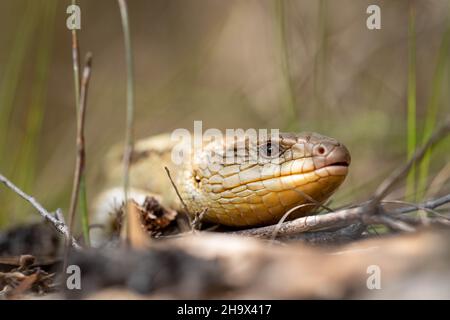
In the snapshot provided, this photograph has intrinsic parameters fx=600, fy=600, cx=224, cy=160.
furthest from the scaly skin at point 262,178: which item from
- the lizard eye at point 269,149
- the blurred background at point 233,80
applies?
the blurred background at point 233,80

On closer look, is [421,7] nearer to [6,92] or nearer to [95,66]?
[6,92]

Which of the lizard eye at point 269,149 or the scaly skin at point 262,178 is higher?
the lizard eye at point 269,149

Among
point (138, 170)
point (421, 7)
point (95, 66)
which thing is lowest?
point (138, 170)

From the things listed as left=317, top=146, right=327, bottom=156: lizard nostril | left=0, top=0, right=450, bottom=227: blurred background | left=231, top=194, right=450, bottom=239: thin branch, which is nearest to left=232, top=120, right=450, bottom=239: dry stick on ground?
left=231, top=194, right=450, bottom=239: thin branch

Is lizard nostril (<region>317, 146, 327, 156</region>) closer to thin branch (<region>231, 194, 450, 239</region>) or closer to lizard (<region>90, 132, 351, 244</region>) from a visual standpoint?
lizard (<region>90, 132, 351, 244</region>)

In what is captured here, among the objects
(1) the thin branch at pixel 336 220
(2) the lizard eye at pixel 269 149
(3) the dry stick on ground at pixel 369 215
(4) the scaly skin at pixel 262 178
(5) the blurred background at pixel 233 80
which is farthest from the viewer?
(5) the blurred background at pixel 233 80

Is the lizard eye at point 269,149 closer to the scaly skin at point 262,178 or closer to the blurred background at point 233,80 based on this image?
the scaly skin at point 262,178
